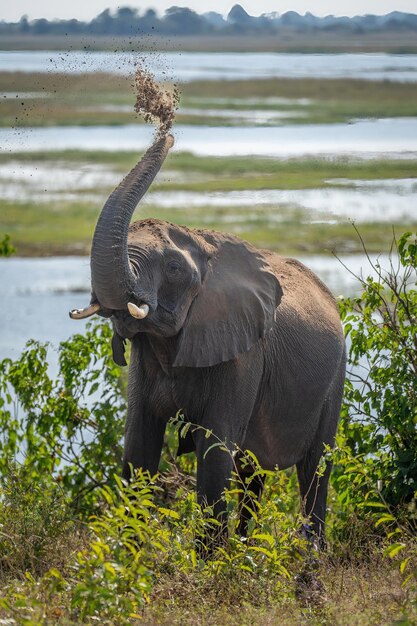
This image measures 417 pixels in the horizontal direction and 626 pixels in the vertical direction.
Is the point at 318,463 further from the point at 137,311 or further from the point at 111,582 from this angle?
the point at 111,582

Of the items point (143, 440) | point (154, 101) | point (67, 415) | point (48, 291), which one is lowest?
point (48, 291)

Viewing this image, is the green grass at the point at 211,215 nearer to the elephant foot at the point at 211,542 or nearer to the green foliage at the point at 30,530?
the green foliage at the point at 30,530

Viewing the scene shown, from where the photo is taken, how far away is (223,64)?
2839 centimetres

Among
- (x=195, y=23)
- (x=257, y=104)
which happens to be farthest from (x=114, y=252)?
(x=257, y=104)

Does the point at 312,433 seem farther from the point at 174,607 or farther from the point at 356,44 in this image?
the point at 356,44

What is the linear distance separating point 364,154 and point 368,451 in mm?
9000

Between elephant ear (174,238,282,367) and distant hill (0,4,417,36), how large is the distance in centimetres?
122

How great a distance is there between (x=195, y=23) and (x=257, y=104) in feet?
39.4

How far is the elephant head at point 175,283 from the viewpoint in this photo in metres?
5.44

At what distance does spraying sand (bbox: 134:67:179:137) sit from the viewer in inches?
228

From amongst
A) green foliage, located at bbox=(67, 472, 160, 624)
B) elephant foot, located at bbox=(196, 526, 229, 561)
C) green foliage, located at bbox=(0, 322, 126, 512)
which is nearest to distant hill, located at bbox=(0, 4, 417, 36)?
green foliage, located at bbox=(0, 322, 126, 512)

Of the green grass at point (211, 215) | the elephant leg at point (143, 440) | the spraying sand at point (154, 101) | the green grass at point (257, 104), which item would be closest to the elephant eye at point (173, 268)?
the spraying sand at point (154, 101)

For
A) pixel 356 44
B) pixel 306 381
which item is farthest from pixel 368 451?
pixel 356 44

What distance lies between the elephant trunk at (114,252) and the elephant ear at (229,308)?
0.54 metres
